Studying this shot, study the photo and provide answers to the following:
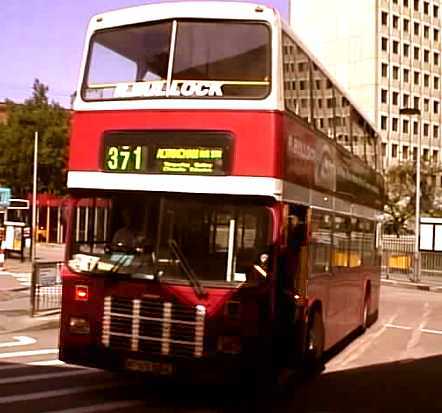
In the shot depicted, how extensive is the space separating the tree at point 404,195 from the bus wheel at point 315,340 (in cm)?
6030

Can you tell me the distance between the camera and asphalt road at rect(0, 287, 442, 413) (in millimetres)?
8812

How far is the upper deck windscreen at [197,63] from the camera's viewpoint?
28.5 ft

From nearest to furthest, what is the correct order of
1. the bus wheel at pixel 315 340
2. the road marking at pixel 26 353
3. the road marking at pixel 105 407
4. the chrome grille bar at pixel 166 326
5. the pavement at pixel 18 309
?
the road marking at pixel 105 407, the chrome grille bar at pixel 166 326, the bus wheel at pixel 315 340, the road marking at pixel 26 353, the pavement at pixel 18 309

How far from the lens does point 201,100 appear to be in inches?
340

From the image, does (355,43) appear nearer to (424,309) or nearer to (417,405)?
(424,309)

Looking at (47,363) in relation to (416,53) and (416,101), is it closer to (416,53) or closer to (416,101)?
(416,101)

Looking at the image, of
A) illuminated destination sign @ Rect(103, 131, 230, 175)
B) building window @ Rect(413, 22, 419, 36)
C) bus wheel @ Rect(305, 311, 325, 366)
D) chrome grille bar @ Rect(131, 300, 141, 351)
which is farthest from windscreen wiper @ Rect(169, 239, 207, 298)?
building window @ Rect(413, 22, 419, 36)

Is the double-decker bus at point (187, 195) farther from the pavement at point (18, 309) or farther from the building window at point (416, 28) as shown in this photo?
the building window at point (416, 28)

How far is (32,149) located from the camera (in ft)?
198

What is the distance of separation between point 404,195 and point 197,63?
65838 millimetres

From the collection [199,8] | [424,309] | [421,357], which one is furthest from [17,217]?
[199,8]

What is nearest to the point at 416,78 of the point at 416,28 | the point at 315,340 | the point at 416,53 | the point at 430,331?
the point at 416,53

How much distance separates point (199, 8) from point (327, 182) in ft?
11.3

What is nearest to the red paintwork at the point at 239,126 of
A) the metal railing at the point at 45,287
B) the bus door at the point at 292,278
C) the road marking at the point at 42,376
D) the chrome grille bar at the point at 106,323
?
the bus door at the point at 292,278
